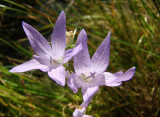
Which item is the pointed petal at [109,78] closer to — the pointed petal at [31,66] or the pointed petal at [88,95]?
the pointed petal at [88,95]

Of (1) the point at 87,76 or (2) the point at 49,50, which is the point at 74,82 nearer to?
(1) the point at 87,76

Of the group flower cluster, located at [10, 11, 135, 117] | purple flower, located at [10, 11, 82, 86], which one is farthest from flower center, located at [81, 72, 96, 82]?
purple flower, located at [10, 11, 82, 86]

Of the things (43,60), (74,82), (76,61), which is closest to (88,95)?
→ (74,82)

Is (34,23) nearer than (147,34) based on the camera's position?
Yes

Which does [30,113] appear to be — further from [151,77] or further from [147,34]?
[147,34]

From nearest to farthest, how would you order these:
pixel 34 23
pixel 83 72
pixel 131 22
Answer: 1. pixel 83 72
2. pixel 34 23
3. pixel 131 22

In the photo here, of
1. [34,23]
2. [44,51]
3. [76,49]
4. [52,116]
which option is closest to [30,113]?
[52,116]

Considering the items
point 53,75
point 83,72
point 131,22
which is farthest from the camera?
point 131,22
